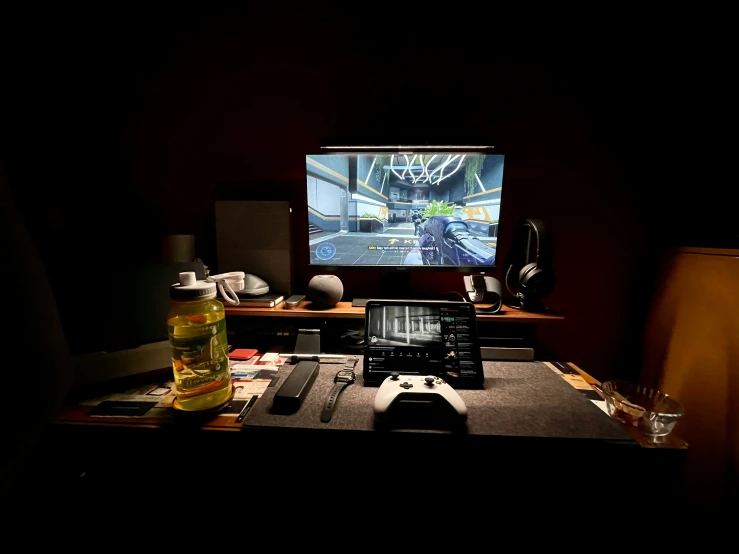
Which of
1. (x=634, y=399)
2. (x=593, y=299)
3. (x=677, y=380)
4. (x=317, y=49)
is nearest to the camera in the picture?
(x=634, y=399)

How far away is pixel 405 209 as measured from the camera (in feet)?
3.78

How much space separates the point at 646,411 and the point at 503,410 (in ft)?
1.08

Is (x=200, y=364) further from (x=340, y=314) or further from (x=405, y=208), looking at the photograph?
(x=405, y=208)

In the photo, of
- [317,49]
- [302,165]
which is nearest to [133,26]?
[317,49]

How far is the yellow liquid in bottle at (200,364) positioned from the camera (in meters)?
0.77

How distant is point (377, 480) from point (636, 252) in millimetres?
1435

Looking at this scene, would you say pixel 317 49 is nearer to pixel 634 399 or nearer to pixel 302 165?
pixel 302 165

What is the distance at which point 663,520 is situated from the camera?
0.68 m

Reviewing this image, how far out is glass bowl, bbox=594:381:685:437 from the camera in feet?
2.35

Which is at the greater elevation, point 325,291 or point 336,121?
point 336,121

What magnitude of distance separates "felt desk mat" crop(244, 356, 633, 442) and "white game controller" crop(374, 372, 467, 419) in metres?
0.05

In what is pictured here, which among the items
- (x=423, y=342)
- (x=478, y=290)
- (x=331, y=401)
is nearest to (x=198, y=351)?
(x=331, y=401)

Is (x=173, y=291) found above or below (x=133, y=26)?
below

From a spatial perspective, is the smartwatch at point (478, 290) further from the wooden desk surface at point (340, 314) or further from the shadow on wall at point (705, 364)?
the shadow on wall at point (705, 364)
